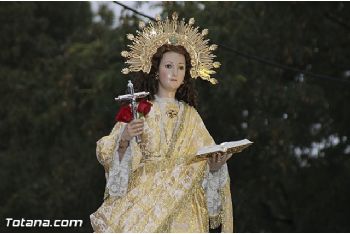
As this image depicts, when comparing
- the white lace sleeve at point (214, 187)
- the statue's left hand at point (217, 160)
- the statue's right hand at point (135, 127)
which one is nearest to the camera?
the statue's right hand at point (135, 127)

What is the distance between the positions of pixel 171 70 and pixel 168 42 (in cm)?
21

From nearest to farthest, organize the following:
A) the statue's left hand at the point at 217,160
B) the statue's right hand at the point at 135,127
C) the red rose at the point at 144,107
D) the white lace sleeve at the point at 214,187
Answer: the statue's right hand at the point at 135,127 < the red rose at the point at 144,107 < the statue's left hand at the point at 217,160 < the white lace sleeve at the point at 214,187

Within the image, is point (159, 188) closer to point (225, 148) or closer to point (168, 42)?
point (225, 148)

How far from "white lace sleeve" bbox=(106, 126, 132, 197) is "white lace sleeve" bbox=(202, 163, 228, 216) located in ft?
2.02

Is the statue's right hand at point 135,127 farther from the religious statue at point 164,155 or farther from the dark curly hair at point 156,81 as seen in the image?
the dark curly hair at point 156,81

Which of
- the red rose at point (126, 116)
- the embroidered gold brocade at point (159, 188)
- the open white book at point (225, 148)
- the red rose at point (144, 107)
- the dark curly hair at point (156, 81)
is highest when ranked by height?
the dark curly hair at point (156, 81)

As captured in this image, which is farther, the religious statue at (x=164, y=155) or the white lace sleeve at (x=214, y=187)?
the white lace sleeve at (x=214, y=187)

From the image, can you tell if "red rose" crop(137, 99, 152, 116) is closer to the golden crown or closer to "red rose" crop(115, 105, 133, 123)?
"red rose" crop(115, 105, 133, 123)

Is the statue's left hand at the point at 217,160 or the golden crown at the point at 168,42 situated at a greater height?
the golden crown at the point at 168,42

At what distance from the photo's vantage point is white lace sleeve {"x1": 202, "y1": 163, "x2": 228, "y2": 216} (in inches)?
347

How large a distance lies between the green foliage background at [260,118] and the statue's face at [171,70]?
6.12 m

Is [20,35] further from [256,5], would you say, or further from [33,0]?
[256,5]

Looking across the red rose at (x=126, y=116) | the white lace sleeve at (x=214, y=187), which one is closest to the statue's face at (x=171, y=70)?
the red rose at (x=126, y=116)

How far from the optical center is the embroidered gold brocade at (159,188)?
335 inches
